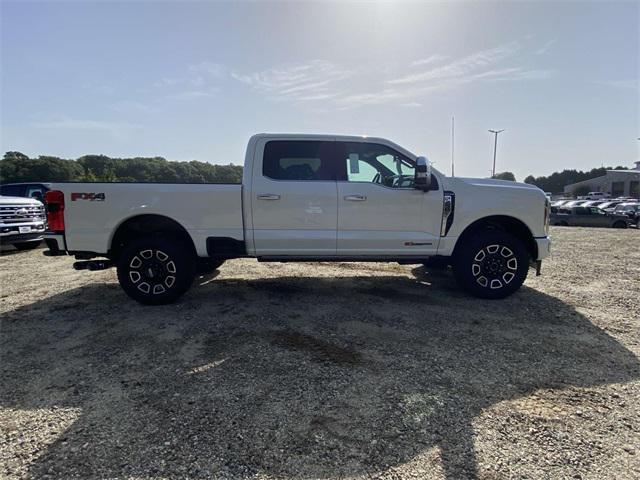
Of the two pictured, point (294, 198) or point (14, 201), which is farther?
point (14, 201)

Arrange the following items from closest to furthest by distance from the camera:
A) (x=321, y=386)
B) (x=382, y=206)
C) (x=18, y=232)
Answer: (x=321, y=386) < (x=382, y=206) < (x=18, y=232)

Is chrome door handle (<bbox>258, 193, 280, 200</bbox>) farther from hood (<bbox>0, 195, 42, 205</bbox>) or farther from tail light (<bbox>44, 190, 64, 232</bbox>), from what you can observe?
hood (<bbox>0, 195, 42, 205</bbox>)

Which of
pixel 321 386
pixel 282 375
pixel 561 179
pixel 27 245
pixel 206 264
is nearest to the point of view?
pixel 321 386

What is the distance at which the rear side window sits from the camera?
189 inches

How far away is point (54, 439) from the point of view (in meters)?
2.27

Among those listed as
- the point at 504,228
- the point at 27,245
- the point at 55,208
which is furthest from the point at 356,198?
the point at 27,245

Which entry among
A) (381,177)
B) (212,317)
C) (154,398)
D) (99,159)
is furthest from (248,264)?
(99,159)

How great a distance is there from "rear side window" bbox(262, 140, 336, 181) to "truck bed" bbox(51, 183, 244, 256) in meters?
0.55

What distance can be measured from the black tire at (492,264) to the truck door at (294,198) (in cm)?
176

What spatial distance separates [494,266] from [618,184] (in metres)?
87.8

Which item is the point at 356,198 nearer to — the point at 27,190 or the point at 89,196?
the point at 89,196

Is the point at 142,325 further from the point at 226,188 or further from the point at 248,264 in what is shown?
the point at 248,264

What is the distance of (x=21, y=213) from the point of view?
365 inches

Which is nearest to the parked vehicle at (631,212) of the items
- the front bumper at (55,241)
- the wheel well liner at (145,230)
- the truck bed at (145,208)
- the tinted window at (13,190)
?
the truck bed at (145,208)
